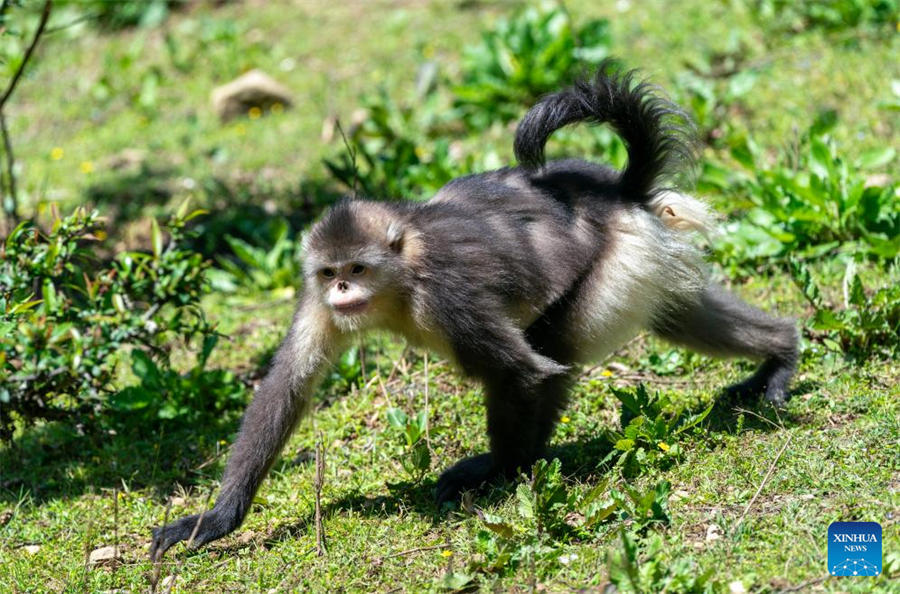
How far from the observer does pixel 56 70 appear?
493 inches

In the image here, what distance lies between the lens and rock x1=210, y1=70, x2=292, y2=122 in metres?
10.9

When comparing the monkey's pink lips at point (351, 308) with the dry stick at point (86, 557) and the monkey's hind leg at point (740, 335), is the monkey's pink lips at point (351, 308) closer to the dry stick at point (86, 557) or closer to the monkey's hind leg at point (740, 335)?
the dry stick at point (86, 557)

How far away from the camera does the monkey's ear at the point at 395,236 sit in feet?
15.7

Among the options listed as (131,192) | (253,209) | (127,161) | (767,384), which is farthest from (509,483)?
(127,161)

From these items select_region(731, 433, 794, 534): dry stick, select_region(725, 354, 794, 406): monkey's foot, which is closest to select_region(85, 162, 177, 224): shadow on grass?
select_region(725, 354, 794, 406): monkey's foot

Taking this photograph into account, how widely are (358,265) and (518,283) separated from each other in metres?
0.77

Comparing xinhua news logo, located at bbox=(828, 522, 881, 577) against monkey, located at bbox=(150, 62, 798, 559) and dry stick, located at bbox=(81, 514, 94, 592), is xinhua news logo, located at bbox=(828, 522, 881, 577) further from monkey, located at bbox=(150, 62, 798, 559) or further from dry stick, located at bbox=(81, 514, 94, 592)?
dry stick, located at bbox=(81, 514, 94, 592)

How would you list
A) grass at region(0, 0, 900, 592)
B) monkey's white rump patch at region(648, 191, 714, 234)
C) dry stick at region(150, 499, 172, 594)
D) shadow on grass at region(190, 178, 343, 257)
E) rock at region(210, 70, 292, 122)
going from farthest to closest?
rock at region(210, 70, 292, 122), shadow on grass at region(190, 178, 343, 257), monkey's white rump patch at region(648, 191, 714, 234), grass at region(0, 0, 900, 592), dry stick at region(150, 499, 172, 594)

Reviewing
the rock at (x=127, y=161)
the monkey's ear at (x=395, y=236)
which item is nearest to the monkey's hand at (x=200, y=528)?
the monkey's ear at (x=395, y=236)

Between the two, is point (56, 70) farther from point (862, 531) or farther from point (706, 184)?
point (862, 531)

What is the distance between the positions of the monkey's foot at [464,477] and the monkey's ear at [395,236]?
1165mm

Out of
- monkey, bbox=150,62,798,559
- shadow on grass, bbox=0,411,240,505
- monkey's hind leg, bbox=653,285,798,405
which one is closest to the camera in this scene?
monkey, bbox=150,62,798,559

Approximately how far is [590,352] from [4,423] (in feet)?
10.3

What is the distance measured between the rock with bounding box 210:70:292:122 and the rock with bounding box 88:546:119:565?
6810 millimetres
